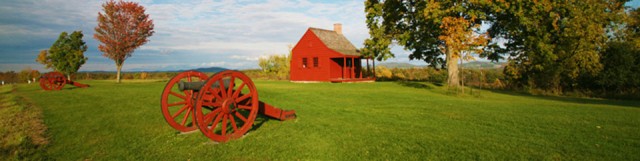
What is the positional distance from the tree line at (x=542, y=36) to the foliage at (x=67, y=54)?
35.3 metres

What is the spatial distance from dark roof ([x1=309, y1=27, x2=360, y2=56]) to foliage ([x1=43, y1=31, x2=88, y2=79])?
97.2 ft

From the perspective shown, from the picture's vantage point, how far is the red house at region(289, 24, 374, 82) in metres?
28.6

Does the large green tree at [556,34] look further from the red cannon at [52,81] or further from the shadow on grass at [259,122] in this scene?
the red cannon at [52,81]

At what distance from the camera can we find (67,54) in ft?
125

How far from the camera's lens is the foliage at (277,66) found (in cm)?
3834

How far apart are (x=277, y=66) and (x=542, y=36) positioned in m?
26.9

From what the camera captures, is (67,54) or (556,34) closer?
(556,34)

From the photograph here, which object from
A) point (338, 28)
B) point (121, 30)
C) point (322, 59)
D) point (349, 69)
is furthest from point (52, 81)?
point (338, 28)

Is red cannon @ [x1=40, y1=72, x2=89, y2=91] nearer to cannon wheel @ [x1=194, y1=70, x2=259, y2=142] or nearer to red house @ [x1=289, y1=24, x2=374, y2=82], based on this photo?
red house @ [x1=289, y1=24, x2=374, y2=82]

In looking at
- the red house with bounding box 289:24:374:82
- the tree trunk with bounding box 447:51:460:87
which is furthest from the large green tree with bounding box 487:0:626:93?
the red house with bounding box 289:24:374:82

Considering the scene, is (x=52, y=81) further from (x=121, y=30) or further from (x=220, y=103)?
(x=220, y=103)

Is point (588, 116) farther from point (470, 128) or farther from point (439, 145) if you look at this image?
point (439, 145)

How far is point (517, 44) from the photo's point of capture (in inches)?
946

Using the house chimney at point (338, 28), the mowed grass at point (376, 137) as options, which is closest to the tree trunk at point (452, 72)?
the mowed grass at point (376, 137)
